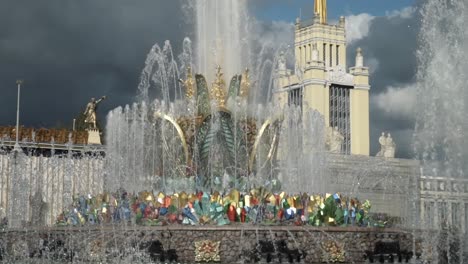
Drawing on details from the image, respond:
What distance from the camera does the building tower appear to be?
9806cm

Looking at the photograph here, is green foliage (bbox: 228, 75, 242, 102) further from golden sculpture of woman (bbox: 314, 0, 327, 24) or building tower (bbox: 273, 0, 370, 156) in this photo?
golden sculpture of woman (bbox: 314, 0, 327, 24)

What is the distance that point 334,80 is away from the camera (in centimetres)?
10069

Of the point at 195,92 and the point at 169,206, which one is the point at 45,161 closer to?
the point at 195,92

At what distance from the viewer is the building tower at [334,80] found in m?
98.1

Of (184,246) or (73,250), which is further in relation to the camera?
(73,250)

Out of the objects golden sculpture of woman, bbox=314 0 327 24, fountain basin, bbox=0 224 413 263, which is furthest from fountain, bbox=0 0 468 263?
golden sculpture of woman, bbox=314 0 327 24

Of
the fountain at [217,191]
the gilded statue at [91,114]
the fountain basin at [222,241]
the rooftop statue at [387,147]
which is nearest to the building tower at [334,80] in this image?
the rooftop statue at [387,147]

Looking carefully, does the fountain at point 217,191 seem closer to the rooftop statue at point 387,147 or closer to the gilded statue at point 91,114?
the gilded statue at point 91,114

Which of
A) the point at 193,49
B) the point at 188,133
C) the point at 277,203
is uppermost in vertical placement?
the point at 193,49

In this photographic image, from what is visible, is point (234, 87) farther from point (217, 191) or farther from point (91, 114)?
point (91, 114)

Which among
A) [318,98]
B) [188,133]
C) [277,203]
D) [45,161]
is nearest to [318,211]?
[277,203]

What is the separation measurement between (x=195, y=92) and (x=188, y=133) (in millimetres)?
1386

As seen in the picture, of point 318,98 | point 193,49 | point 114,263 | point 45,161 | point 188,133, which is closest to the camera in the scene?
point 114,263

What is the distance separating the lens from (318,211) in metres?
22.7
